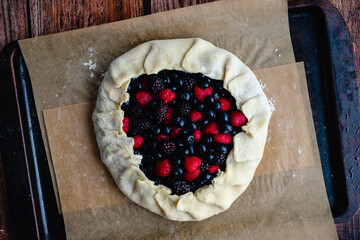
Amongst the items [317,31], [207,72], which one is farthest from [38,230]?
[317,31]

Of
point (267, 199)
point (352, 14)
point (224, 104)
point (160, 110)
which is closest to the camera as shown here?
point (160, 110)

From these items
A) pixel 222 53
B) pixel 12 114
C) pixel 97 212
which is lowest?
pixel 97 212

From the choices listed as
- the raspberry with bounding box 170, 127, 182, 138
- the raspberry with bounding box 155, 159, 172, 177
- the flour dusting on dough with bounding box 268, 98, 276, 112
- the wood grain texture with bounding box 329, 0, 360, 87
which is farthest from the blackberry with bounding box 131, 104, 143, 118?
the wood grain texture with bounding box 329, 0, 360, 87

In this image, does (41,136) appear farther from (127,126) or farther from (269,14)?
(269,14)

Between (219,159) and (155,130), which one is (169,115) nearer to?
(155,130)

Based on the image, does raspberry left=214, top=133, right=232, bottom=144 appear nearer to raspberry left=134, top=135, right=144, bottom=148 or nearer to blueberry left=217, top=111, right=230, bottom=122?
blueberry left=217, top=111, right=230, bottom=122

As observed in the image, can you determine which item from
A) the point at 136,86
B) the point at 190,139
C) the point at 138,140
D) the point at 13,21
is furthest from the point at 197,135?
the point at 13,21
